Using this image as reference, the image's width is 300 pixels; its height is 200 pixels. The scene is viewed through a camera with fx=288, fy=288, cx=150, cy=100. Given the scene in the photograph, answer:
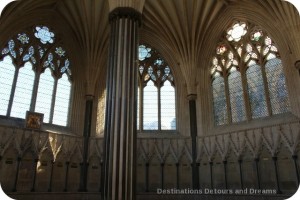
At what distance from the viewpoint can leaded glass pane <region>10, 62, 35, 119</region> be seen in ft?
48.7

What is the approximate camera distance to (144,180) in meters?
15.6

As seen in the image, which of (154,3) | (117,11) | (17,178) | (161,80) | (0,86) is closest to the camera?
(117,11)

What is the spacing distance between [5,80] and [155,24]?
901 centimetres

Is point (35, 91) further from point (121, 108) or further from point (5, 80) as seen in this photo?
point (121, 108)

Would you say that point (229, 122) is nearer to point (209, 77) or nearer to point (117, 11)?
point (209, 77)

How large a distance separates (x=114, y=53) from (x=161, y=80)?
24.6 ft

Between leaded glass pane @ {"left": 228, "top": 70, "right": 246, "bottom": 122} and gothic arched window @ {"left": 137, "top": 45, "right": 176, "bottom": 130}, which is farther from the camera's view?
gothic arched window @ {"left": 137, "top": 45, "right": 176, "bottom": 130}

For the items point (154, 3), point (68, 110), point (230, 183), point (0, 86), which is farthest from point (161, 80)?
point (0, 86)

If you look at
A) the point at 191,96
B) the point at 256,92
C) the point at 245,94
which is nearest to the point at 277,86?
the point at 256,92

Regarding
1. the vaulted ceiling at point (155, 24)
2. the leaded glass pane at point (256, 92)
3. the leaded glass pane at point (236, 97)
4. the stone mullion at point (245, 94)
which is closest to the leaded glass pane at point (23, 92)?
the vaulted ceiling at point (155, 24)

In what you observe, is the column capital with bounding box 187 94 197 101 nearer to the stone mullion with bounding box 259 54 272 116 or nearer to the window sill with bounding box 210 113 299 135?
the window sill with bounding box 210 113 299 135

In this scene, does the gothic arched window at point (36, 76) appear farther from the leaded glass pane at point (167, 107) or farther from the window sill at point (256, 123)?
the window sill at point (256, 123)

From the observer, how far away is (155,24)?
17609mm

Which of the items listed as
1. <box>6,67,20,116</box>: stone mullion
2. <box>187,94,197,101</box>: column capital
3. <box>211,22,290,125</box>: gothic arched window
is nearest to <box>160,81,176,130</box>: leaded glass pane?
<box>187,94,197,101</box>: column capital
